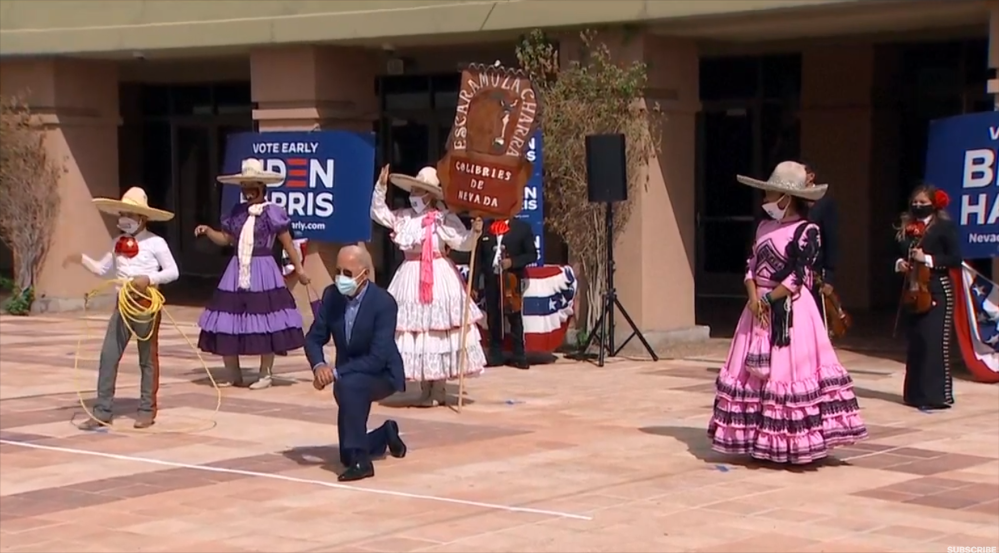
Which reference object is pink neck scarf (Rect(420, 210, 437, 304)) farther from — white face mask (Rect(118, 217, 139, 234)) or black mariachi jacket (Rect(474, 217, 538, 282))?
black mariachi jacket (Rect(474, 217, 538, 282))

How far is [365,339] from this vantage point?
30.9 feet

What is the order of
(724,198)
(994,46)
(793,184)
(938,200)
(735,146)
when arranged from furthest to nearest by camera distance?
(724,198), (735,146), (994,46), (938,200), (793,184)

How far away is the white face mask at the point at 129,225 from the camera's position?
11453 millimetres

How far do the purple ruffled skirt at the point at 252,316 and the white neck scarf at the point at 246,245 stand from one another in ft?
0.16

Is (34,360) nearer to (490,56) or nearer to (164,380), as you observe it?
(164,380)

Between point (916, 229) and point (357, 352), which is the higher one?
point (916, 229)

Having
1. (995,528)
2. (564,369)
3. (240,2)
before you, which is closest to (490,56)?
(240,2)

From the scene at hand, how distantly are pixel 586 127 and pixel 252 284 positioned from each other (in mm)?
4346

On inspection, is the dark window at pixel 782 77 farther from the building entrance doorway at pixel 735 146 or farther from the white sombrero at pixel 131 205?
the white sombrero at pixel 131 205

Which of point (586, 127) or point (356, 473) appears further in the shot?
point (586, 127)

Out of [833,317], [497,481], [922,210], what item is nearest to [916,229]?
[922,210]

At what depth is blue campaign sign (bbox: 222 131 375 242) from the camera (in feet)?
58.6

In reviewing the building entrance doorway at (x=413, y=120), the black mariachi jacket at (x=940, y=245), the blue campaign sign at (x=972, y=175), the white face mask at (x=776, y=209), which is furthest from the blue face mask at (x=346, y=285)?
the building entrance doorway at (x=413, y=120)

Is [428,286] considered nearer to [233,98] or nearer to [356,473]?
[356,473]
